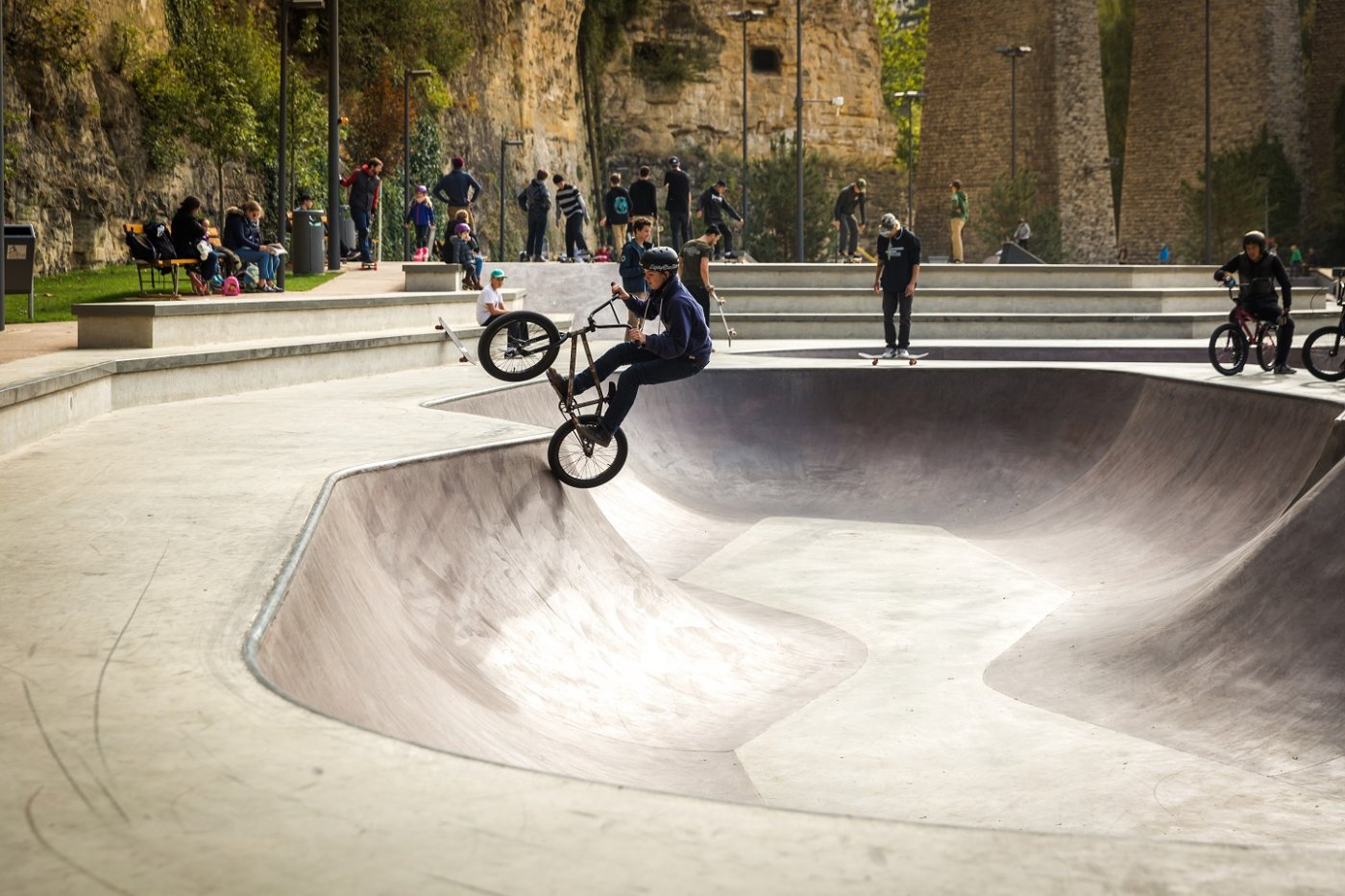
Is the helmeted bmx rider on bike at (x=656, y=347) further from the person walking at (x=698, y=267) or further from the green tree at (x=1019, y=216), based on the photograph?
the green tree at (x=1019, y=216)

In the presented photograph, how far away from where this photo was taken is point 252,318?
13.4 meters

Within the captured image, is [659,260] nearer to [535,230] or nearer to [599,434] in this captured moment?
[599,434]

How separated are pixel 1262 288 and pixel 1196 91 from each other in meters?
45.6

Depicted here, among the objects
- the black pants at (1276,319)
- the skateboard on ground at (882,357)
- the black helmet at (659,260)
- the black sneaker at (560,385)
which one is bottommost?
Result: the black sneaker at (560,385)

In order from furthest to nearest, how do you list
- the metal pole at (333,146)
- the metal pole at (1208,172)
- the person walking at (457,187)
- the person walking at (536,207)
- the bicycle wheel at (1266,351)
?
1. the metal pole at (1208,172)
2. the person walking at (536,207)
3. the person walking at (457,187)
4. the metal pole at (333,146)
5. the bicycle wheel at (1266,351)

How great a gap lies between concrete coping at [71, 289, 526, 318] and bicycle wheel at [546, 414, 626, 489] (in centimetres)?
481

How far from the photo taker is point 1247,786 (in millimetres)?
5676

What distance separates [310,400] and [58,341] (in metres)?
2.47

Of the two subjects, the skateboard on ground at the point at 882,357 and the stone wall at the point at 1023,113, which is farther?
the stone wall at the point at 1023,113

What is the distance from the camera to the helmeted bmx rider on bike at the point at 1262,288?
13789mm

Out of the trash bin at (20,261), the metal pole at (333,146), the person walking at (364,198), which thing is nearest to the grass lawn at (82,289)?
the trash bin at (20,261)

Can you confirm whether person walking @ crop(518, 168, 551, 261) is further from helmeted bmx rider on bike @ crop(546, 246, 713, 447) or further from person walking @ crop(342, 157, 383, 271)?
helmeted bmx rider on bike @ crop(546, 246, 713, 447)

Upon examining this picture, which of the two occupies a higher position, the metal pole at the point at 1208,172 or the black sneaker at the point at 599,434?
the metal pole at the point at 1208,172

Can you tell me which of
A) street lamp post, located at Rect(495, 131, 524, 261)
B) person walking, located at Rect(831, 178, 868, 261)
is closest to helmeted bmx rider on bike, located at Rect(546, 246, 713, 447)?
person walking, located at Rect(831, 178, 868, 261)
